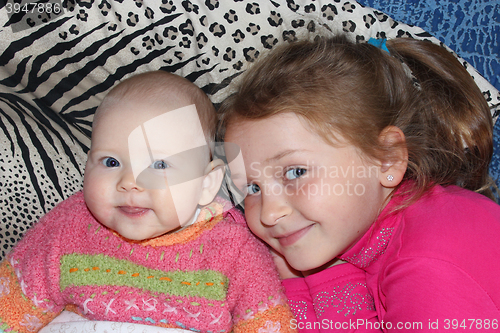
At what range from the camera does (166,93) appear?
1.08 metres

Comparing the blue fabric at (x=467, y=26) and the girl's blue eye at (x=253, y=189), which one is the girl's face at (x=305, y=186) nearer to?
the girl's blue eye at (x=253, y=189)

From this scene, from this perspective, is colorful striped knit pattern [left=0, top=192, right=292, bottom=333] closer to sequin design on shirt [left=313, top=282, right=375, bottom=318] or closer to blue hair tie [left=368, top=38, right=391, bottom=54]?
sequin design on shirt [left=313, top=282, right=375, bottom=318]

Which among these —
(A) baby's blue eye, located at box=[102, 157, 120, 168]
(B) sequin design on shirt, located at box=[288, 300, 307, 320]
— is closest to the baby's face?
(A) baby's blue eye, located at box=[102, 157, 120, 168]

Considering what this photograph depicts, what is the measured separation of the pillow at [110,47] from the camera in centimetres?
124

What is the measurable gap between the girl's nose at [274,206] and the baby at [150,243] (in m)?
0.14

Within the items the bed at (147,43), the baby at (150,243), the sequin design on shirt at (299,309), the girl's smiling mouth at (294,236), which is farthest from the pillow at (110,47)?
the sequin design on shirt at (299,309)

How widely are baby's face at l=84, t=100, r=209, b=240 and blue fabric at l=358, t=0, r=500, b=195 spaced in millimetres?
755

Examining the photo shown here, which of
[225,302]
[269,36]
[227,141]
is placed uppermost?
[269,36]

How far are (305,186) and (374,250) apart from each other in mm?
293

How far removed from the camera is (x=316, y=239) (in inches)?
41.7

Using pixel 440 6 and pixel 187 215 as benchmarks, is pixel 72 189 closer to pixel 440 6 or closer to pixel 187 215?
pixel 187 215

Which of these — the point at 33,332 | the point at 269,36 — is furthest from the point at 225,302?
the point at 269,36

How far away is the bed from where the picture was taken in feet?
4.08

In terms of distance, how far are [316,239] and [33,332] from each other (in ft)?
2.51
